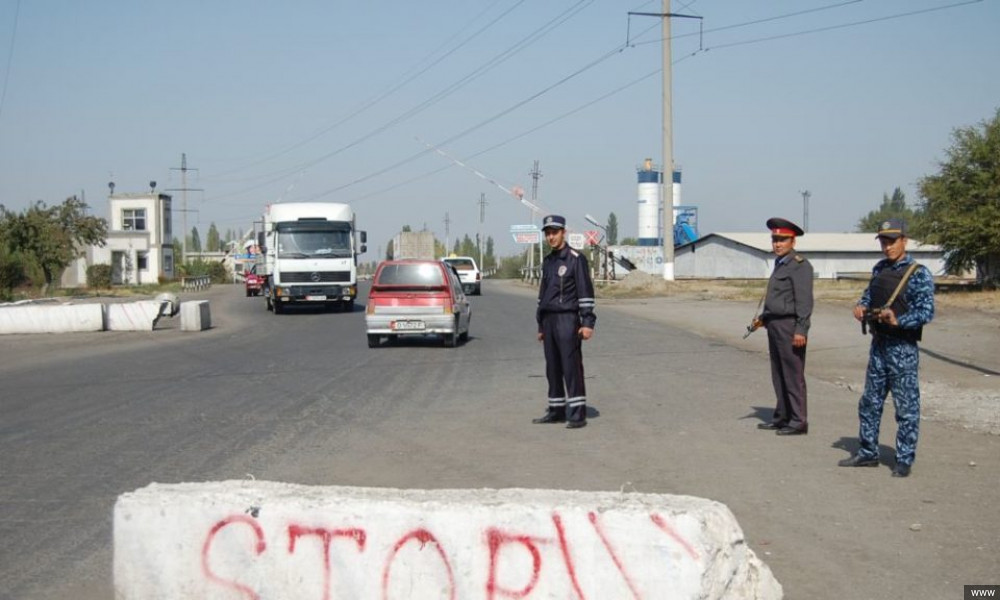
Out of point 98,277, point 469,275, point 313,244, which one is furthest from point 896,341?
point 98,277

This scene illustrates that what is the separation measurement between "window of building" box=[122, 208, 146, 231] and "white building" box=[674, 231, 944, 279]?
151 ft

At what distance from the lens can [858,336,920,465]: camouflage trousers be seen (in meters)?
7.34

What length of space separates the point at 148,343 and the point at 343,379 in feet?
29.0

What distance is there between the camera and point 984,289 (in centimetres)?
4006

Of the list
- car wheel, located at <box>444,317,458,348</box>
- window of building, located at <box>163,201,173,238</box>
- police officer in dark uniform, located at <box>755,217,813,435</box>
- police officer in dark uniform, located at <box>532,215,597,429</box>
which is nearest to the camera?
police officer in dark uniform, located at <box>755,217,813,435</box>

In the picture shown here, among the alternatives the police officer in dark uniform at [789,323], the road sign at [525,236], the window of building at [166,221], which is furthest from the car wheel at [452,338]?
the window of building at [166,221]

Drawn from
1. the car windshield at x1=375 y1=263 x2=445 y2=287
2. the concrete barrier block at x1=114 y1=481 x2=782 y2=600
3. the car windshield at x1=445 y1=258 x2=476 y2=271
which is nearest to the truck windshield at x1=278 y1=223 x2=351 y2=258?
the car windshield at x1=375 y1=263 x2=445 y2=287

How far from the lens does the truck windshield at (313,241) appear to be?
32500mm

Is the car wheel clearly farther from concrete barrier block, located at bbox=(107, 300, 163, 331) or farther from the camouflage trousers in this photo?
the camouflage trousers

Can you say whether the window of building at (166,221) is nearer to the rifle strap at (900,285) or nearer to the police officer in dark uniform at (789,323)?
the police officer in dark uniform at (789,323)

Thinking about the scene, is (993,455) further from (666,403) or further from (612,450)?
(666,403)

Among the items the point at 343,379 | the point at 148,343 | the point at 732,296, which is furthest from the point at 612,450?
the point at 732,296

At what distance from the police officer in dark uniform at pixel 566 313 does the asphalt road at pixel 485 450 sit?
16.6 inches

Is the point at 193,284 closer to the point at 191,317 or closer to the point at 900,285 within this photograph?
the point at 191,317
